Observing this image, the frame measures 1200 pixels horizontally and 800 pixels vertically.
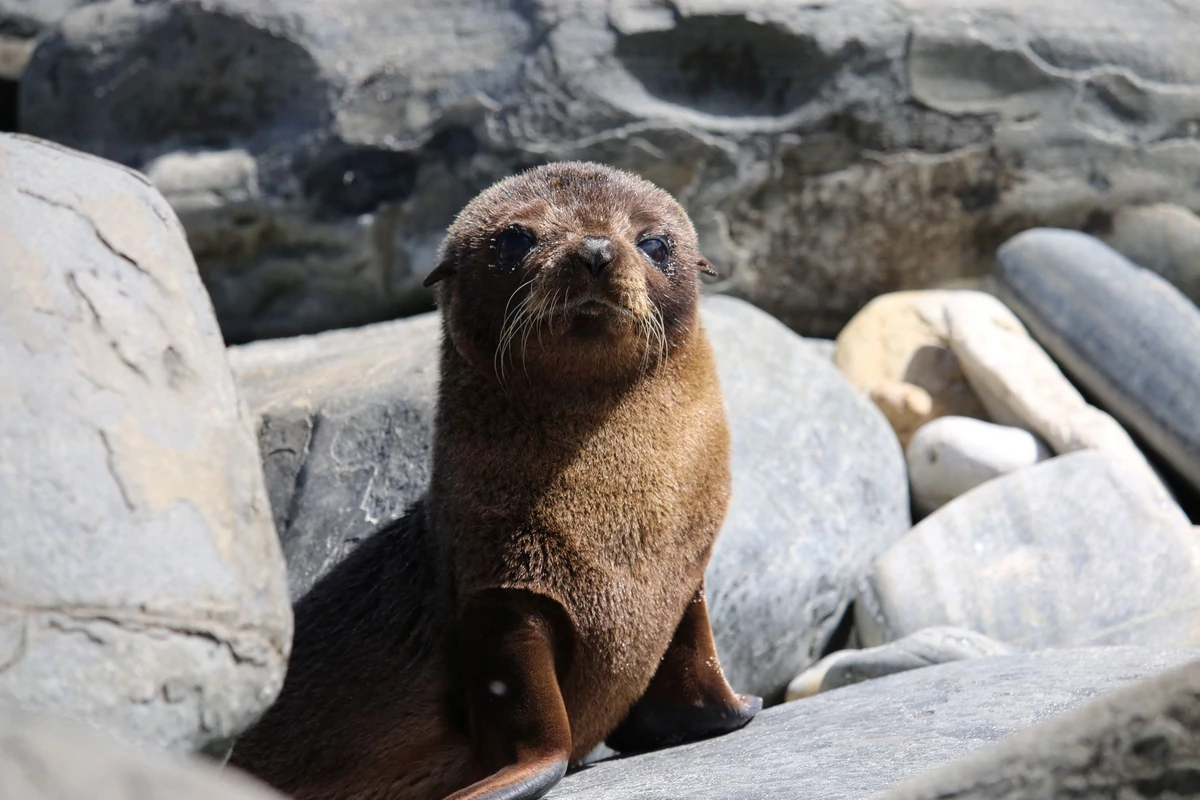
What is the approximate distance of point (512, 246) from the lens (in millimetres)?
3588

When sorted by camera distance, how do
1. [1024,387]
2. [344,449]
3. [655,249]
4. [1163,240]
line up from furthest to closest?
[1163,240] → [1024,387] → [344,449] → [655,249]

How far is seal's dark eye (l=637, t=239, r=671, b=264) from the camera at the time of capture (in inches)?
144

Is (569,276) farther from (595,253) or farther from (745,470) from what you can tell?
(745,470)

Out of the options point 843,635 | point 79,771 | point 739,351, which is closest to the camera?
point 79,771

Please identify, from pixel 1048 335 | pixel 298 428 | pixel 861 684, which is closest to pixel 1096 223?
pixel 1048 335

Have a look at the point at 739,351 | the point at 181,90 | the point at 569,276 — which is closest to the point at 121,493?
the point at 569,276

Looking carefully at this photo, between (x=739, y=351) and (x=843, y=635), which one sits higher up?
(x=739, y=351)

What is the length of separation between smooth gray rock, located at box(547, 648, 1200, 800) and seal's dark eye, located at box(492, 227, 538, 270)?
141 centimetres

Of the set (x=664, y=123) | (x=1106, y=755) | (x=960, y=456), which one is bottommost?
(x=960, y=456)

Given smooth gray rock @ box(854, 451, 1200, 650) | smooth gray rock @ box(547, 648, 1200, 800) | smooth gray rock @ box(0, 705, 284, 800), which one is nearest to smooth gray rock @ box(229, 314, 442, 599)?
smooth gray rock @ box(547, 648, 1200, 800)

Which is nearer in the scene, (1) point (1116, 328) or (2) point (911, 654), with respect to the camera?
(2) point (911, 654)

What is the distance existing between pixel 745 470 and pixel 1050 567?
1.25m

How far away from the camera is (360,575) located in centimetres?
395

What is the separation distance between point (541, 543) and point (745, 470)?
6.21 feet
